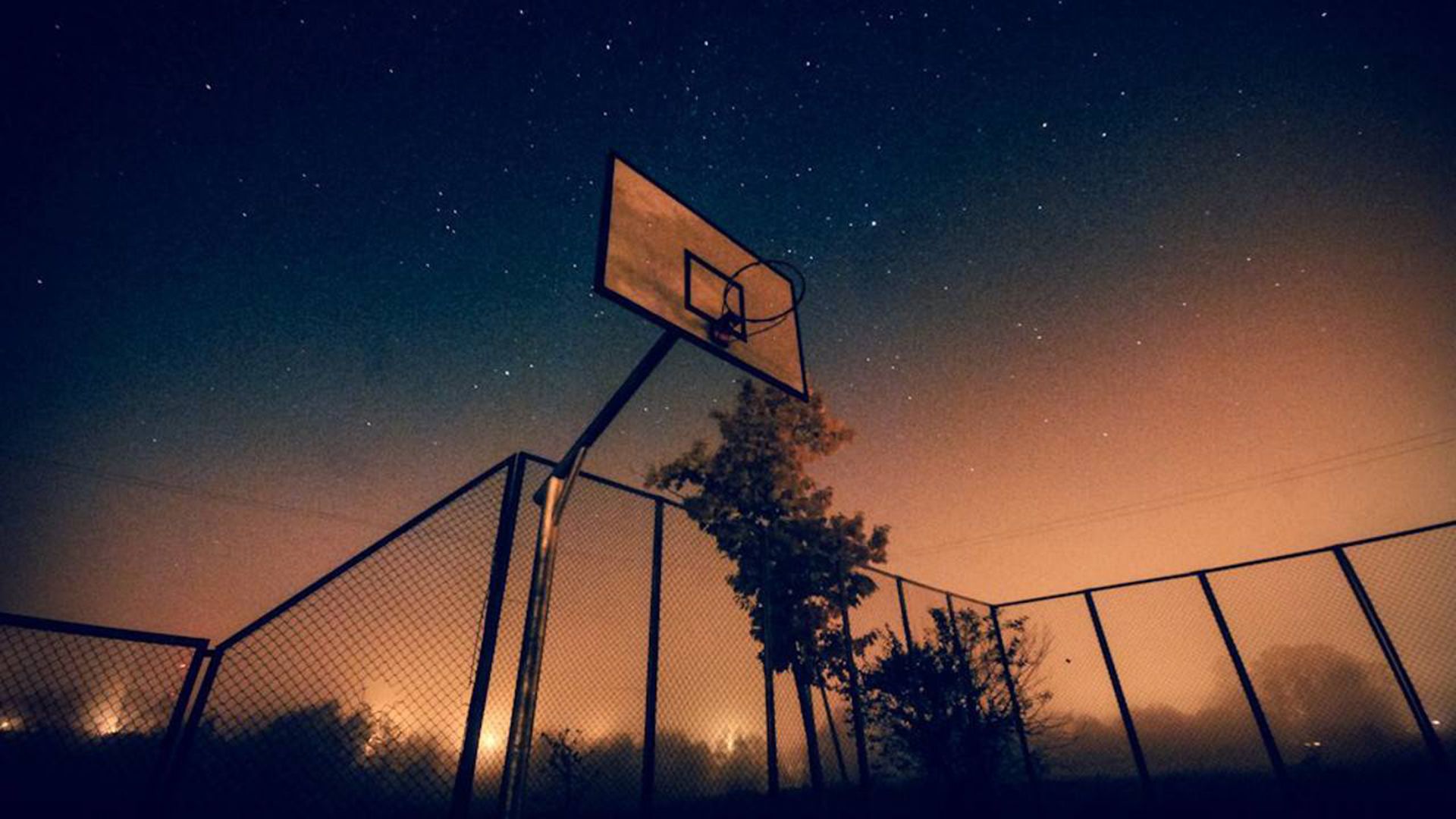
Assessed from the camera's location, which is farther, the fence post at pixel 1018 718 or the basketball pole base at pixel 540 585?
the fence post at pixel 1018 718

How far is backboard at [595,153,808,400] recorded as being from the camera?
14.9ft

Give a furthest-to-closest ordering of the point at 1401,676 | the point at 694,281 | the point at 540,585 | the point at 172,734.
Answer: the point at 1401,676 → the point at 694,281 → the point at 540,585 → the point at 172,734

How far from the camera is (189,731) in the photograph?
136 inches

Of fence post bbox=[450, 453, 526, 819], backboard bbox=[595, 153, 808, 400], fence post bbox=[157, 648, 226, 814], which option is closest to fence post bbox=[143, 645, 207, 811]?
fence post bbox=[157, 648, 226, 814]

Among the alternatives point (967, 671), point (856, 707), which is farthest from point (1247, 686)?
point (856, 707)

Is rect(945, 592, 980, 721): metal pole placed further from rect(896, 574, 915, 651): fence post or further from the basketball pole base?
the basketball pole base

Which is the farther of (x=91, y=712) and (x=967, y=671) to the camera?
(x=967, y=671)

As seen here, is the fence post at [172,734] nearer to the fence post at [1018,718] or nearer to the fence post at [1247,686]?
the fence post at [1018,718]

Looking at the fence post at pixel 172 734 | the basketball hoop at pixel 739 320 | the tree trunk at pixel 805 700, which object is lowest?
the fence post at pixel 172 734

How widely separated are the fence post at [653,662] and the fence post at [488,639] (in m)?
1.40

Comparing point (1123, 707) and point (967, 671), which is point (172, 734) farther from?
point (1123, 707)

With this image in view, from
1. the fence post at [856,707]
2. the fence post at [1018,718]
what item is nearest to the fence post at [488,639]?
the fence post at [856,707]

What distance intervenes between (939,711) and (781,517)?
25.7 ft

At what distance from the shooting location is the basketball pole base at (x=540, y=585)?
3.18 meters
